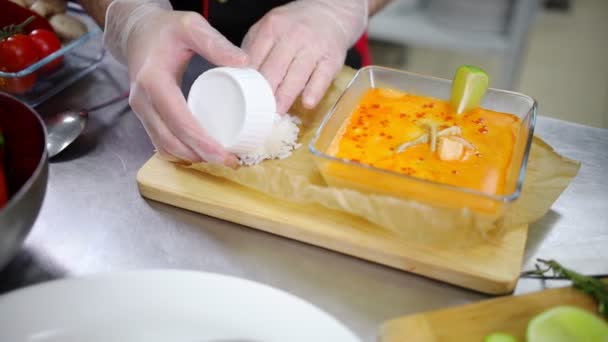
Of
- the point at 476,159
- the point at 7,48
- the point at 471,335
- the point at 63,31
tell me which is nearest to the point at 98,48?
the point at 63,31

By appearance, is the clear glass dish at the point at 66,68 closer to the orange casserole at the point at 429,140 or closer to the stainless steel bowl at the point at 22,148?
the stainless steel bowl at the point at 22,148

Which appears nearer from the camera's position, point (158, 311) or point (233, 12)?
point (158, 311)

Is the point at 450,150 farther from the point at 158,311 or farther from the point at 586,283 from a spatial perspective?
the point at 158,311

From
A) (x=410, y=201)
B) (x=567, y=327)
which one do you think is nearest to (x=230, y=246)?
(x=410, y=201)

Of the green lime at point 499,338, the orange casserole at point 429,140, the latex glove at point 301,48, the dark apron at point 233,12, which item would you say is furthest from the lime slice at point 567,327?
the dark apron at point 233,12

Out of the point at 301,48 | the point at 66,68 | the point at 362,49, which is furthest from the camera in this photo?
the point at 362,49

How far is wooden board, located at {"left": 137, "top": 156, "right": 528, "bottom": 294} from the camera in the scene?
0.94 m

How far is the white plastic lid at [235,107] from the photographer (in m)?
1.04

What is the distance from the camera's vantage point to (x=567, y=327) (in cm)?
79

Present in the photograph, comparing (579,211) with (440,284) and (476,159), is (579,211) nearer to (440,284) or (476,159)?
(476,159)

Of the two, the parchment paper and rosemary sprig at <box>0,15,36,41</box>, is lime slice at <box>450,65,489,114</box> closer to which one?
the parchment paper

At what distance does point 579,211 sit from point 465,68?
36cm

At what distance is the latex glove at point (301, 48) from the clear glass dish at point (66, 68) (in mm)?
423

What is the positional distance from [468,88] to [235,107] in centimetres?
48
